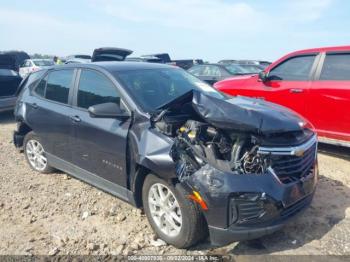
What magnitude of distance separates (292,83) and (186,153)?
3.65 meters

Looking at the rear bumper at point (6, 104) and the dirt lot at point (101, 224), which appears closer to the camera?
the dirt lot at point (101, 224)

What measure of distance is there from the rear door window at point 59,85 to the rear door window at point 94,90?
0.28 meters

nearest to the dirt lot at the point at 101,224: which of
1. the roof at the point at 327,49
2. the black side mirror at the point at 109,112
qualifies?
the black side mirror at the point at 109,112

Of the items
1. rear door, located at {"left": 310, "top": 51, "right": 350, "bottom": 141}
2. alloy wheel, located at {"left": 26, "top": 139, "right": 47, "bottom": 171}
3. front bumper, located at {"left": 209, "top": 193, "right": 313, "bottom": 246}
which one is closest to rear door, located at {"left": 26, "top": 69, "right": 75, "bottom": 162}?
Answer: alloy wheel, located at {"left": 26, "top": 139, "right": 47, "bottom": 171}

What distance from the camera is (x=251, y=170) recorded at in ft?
9.72

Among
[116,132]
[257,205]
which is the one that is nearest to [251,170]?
[257,205]

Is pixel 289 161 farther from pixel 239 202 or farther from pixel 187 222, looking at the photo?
pixel 187 222

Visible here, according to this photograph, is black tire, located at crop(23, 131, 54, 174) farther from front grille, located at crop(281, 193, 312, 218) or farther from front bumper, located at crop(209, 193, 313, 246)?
front grille, located at crop(281, 193, 312, 218)

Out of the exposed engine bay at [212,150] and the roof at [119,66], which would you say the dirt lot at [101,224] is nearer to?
the exposed engine bay at [212,150]

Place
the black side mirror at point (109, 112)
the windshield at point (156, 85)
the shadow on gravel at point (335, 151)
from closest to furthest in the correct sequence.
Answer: the black side mirror at point (109, 112), the windshield at point (156, 85), the shadow on gravel at point (335, 151)

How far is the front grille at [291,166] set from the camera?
3.05 meters

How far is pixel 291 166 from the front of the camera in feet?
10.3

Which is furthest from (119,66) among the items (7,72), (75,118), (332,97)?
(7,72)

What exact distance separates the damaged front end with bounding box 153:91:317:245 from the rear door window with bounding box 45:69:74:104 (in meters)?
1.68
